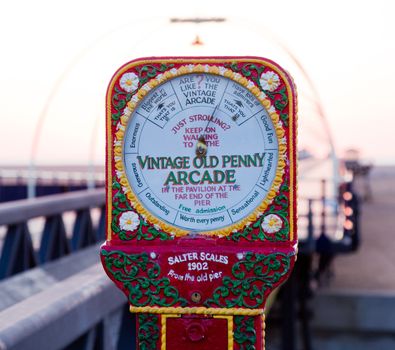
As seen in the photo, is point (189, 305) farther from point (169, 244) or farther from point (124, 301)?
point (124, 301)

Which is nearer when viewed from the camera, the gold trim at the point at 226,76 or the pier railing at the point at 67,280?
the pier railing at the point at 67,280

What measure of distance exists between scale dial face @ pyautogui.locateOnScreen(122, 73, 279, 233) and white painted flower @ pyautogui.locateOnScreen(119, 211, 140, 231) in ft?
0.16

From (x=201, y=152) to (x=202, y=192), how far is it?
162 mm

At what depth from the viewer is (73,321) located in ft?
12.1

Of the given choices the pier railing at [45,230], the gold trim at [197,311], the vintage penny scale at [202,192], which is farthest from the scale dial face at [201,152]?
the pier railing at [45,230]

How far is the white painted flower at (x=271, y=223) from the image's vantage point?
12.0 feet

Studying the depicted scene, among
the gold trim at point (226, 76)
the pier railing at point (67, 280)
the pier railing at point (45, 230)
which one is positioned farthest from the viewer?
the pier railing at point (45, 230)

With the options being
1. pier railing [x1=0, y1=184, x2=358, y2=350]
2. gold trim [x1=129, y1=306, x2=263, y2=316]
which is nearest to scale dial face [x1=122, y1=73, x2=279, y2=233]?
gold trim [x1=129, y1=306, x2=263, y2=316]

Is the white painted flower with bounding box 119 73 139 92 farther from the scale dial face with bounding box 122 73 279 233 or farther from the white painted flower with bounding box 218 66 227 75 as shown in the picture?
the white painted flower with bounding box 218 66 227 75

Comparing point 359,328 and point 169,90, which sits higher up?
point 169,90

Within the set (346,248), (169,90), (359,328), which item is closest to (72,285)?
(169,90)

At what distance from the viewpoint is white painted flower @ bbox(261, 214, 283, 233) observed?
3645 mm

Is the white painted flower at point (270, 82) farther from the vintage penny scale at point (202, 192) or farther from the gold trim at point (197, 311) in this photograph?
the gold trim at point (197, 311)

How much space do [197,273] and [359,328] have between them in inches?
442
